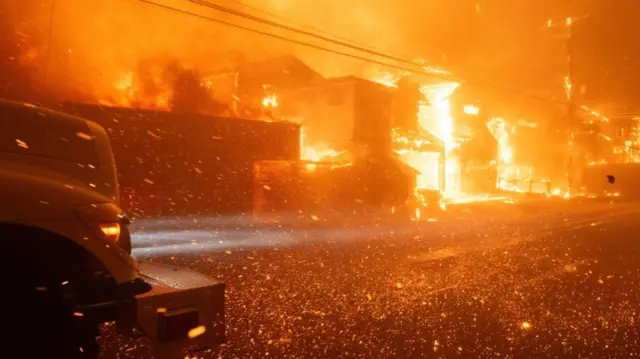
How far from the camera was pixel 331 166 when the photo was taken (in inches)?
858

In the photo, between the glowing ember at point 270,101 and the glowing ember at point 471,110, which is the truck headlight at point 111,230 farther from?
the glowing ember at point 471,110

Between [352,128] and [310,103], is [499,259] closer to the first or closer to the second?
[352,128]

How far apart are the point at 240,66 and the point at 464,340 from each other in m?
29.7

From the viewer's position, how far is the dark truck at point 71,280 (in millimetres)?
2578

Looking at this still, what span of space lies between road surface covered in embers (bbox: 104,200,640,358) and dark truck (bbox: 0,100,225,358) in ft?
4.92

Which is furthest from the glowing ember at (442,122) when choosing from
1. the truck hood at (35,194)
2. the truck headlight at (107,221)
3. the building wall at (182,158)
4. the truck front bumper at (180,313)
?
the truck hood at (35,194)

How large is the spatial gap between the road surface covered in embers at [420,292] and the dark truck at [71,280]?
1.50m

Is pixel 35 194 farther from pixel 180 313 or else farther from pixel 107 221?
pixel 180 313

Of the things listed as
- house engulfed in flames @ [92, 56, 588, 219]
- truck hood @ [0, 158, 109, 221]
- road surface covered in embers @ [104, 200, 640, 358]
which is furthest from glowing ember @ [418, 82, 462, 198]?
truck hood @ [0, 158, 109, 221]

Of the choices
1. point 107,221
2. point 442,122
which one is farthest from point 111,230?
point 442,122

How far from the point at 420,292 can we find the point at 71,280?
16.3 feet

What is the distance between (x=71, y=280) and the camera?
2.77 metres

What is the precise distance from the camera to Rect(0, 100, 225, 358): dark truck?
2.58 m

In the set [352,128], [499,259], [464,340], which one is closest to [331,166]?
[352,128]
